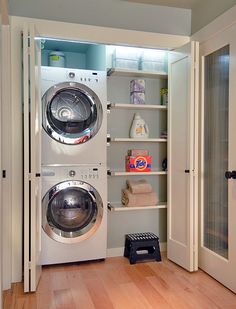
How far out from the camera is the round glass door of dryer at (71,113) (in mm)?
2797

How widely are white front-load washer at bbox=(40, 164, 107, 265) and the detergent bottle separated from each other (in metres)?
0.52

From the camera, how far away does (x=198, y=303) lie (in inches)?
86.3

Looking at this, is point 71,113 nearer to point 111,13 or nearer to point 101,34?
point 101,34

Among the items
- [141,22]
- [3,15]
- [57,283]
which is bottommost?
[57,283]

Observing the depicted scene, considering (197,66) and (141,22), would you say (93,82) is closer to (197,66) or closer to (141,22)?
(141,22)

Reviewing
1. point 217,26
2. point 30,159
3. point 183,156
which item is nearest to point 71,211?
point 30,159

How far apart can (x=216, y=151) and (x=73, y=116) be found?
134 cm

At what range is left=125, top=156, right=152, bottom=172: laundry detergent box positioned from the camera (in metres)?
3.13

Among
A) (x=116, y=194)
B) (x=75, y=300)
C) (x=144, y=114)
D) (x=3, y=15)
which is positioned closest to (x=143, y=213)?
(x=116, y=194)

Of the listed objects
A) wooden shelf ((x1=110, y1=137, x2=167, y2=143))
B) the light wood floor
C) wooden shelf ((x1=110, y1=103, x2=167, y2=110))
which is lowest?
the light wood floor

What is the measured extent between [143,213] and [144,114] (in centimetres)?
108

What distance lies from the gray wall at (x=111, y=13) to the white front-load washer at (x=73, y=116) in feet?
1.50

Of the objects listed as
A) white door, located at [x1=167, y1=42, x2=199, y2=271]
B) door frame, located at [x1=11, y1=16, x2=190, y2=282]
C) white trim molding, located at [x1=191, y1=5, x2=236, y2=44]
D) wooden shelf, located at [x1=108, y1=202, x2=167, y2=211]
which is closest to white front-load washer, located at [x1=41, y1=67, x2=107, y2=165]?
door frame, located at [x1=11, y1=16, x2=190, y2=282]

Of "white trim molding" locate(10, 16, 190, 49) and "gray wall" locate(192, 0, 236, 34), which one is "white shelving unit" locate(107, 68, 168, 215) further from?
"gray wall" locate(192, 0, 236, 34)
